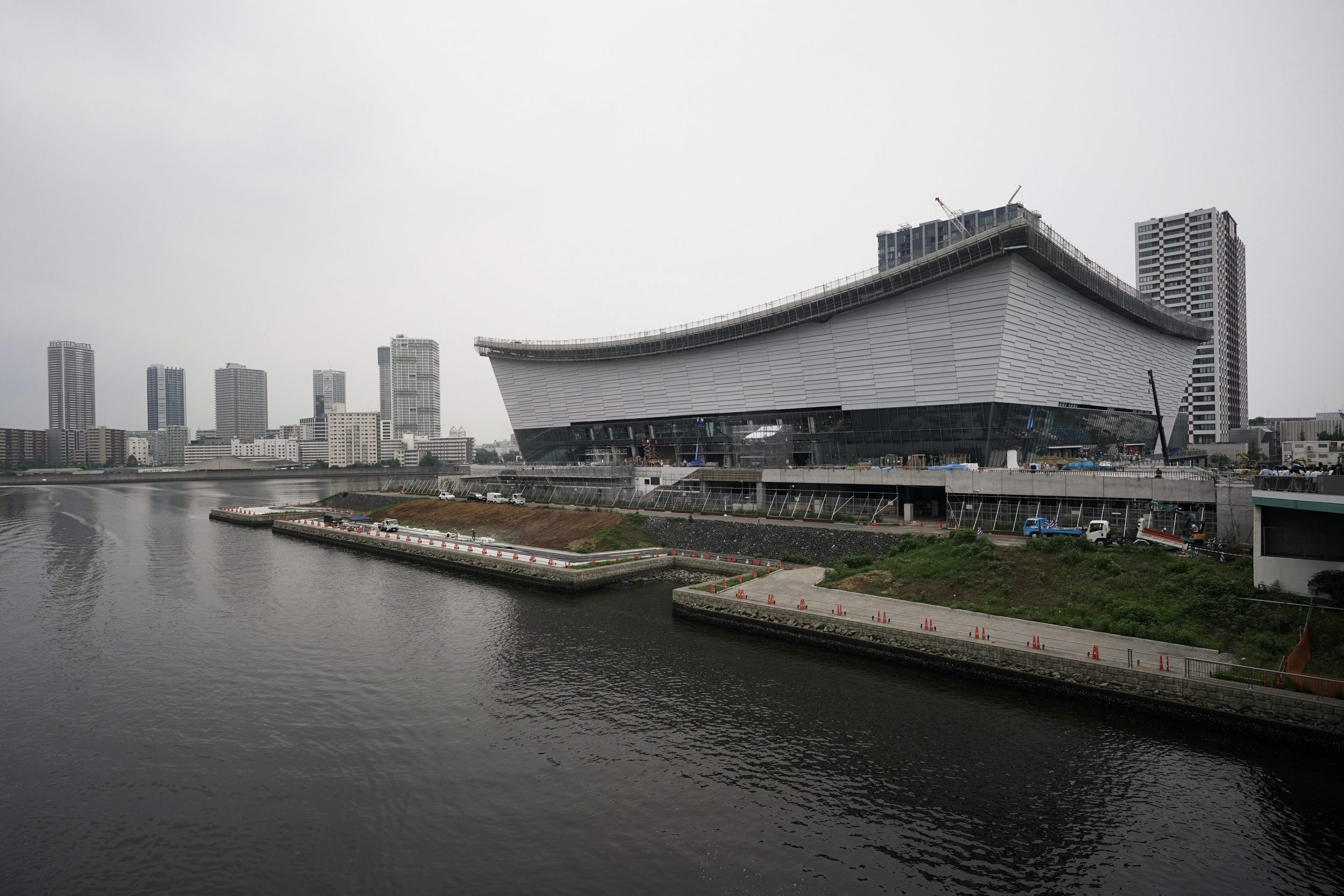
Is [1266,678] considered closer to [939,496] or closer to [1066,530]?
[1066,530]

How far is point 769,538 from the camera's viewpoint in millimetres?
42688

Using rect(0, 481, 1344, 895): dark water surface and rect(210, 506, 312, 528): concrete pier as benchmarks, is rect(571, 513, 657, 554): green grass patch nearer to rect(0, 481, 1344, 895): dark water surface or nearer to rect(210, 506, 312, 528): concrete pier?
rect(0, 481, 1344, 895): dark water surface

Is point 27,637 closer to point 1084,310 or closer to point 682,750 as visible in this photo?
point 682,750

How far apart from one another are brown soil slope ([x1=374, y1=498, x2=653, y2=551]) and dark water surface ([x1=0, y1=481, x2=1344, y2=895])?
19.6 m

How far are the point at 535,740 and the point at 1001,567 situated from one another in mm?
20929

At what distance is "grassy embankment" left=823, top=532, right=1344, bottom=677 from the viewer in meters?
20.2

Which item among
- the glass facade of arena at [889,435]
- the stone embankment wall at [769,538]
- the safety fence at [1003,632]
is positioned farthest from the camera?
the glass facade of arena at [889,435]

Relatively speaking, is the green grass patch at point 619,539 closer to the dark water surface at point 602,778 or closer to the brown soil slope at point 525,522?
the brown soil slope at point 525,522

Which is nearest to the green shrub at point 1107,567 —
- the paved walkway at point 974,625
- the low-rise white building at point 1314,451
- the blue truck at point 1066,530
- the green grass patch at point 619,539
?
the blue truck at point 1066,530

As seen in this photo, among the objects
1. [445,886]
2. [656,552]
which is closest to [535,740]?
[445,886]

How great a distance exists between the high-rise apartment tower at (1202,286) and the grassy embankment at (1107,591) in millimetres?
130277

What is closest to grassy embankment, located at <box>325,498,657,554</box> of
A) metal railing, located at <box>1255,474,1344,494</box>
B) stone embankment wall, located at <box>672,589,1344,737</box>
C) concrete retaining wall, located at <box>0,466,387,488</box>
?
stone embankment wall, located at <box>672,589,1344,737</box>

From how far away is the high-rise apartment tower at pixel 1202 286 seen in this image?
13125 centimetres

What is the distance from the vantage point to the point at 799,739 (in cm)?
1823
